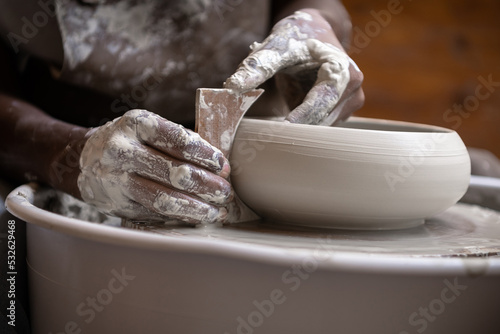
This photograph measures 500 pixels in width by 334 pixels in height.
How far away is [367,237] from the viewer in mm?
723

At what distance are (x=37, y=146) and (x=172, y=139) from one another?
13.9 inches

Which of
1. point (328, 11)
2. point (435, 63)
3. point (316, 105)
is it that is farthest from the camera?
point (435, 63)

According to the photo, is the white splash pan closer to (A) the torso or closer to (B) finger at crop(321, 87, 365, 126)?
(B) finger at crop(321, 87, 365, 126)

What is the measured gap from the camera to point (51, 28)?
1.04m

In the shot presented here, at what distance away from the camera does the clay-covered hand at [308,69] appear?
0.76 meters

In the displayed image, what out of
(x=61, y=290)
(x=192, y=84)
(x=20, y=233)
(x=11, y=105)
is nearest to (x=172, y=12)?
(x=192, y=84)

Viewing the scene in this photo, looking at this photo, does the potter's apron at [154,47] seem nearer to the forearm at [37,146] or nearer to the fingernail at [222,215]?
the forearm at [37,146]

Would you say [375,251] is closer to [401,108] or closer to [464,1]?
[401,108]

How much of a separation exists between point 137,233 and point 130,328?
0.44 ft

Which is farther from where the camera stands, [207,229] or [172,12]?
[172,12]

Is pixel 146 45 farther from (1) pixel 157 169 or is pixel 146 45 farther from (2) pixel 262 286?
(2) pixel 262 286

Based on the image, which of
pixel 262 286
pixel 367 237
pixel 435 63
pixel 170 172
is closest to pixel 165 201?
pixel 170 172

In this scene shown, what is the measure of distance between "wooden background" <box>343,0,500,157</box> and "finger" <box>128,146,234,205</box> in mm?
1810

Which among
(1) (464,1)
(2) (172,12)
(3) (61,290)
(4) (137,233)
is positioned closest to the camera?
(4) (137,233)
